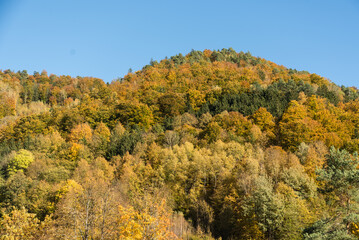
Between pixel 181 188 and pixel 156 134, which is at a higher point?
pixel 156 134

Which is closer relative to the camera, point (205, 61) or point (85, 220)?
point (85, 220)

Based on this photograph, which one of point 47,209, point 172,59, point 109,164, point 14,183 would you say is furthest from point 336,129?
point 172,59

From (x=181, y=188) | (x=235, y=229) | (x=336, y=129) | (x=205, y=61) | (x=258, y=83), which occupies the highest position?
(x=205, y=61)

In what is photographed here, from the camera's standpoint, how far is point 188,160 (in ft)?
174

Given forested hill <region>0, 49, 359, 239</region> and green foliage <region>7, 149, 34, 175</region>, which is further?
green foliage <region>7, 149, 34, 175</region>

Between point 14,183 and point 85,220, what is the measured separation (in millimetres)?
35564

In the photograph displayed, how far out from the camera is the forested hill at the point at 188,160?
22906 mm

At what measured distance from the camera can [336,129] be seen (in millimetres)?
59500

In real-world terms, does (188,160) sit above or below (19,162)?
above

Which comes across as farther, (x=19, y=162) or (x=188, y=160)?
(x=19, y=162)

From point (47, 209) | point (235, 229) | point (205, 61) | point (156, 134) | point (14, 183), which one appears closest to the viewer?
point (235, 229)

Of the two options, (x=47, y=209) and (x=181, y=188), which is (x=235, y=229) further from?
(x=47, y=209)

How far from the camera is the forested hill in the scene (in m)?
22.9

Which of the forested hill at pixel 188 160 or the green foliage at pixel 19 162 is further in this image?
the green foliage at pixel 19 162
